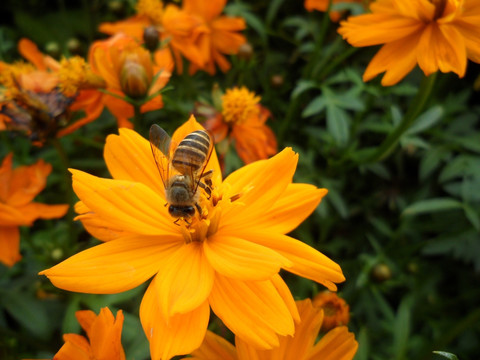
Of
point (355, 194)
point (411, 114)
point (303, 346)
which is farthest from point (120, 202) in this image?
point (355, 194)

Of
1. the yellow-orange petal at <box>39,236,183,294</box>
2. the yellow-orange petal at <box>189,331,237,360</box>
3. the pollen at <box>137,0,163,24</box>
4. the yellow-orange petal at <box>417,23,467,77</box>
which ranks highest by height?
the yellow-orange petal at <box>417,23,467,77</box>

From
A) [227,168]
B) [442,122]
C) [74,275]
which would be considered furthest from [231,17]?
[74,275]

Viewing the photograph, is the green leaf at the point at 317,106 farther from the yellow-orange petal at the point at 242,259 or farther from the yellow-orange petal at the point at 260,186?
the yellow-orange petal at the point at 242,259

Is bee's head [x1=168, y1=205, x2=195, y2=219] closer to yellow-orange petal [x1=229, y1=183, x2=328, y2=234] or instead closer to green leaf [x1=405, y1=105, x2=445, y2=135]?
yellow-orange petal [x1=229, y1=183, x2=328, y2=234]

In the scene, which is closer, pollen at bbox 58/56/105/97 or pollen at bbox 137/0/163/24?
pollen at bbox 58/56/105/97

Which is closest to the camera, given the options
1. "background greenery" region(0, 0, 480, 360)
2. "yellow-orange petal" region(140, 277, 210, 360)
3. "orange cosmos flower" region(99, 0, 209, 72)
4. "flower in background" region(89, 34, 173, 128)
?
"yellow-orange petal" region(140, 277, 210, 360)

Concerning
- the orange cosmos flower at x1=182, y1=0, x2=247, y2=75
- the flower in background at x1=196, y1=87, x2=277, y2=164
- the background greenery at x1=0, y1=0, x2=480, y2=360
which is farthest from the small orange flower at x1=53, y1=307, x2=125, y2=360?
the orange cosmos flower at x1=182, y1=0, x2=247, y2=75

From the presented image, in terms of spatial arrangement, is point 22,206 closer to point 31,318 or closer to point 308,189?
point 31,318

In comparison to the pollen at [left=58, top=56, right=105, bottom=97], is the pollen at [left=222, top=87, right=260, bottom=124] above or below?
below
